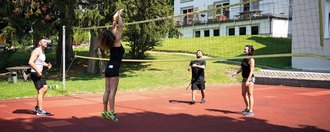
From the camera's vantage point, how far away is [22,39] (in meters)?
19.2

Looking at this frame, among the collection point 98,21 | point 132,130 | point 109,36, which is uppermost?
point 98,21

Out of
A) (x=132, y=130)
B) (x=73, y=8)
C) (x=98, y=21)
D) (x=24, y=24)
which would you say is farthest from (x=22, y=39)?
(x=132, y=130)

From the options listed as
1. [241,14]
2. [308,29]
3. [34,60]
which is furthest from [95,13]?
[241,14]

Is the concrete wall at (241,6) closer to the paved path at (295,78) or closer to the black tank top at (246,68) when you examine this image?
the paved path at (295,78)

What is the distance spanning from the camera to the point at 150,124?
7.37 m

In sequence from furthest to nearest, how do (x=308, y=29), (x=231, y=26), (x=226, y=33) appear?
(x=226, y=33) < (x=231, y=26) < (x=308, y=29)

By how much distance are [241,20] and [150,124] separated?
3112cm

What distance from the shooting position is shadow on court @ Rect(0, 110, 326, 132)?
6891 millimetres

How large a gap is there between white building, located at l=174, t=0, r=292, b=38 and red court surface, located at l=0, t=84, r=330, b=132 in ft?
61.1

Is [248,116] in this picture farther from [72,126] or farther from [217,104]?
[72,126]

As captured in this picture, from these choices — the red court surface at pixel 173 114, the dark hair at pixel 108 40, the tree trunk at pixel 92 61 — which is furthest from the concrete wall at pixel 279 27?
the dark hair at pixel 108 40

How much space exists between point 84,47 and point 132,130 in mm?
28495

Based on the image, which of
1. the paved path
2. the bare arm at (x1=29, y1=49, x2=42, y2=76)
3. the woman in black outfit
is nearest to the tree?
the paved path

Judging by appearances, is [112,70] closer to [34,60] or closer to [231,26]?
[34,60]
